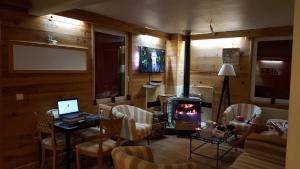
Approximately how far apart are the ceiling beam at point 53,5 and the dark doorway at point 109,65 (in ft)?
4.27

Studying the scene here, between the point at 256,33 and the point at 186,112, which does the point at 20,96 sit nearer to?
the point at 186,112

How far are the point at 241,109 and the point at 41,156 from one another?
4000mm

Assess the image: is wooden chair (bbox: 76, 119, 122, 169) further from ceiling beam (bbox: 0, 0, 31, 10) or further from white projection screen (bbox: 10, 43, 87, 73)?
ceiling beam (bbox: 0, 0, 31, 10)

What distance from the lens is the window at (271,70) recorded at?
193 inches

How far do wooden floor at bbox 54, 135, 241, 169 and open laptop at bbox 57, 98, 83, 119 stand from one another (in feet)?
2.54

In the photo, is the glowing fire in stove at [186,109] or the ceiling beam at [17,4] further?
the glowing fire in stove at [186,109]

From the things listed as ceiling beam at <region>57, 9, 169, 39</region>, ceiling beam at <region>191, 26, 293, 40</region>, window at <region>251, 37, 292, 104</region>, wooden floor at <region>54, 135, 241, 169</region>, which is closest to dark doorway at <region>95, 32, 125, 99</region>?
ceiling beam at <region>57, 9, 169, 39</region>

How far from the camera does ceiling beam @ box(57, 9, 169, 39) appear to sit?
3.74 m

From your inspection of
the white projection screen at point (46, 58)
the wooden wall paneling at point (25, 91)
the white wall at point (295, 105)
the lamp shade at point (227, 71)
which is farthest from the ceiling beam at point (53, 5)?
the lamp shade at point (227, 71)

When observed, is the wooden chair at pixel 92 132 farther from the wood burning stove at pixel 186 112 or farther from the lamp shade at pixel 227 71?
the lamp shade at pixel 227 71

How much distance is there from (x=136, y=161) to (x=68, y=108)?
209 centimetres

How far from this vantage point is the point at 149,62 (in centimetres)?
543

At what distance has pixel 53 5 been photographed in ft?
9.13

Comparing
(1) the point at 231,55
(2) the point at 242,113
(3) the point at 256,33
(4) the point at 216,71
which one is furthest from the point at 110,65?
(3) the point at 256,33
